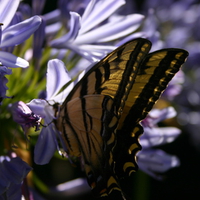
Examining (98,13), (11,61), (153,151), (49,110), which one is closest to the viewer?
(11,61)

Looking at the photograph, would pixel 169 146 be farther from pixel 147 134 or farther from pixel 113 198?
pixel 147 134

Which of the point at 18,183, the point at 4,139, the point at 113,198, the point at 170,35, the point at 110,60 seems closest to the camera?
the point at 110,60

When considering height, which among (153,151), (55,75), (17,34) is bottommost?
(153,151)

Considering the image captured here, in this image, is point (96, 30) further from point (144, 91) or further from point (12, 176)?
point (12, 176)

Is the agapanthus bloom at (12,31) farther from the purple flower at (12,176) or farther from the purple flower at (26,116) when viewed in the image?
the purple flower at (12,176)

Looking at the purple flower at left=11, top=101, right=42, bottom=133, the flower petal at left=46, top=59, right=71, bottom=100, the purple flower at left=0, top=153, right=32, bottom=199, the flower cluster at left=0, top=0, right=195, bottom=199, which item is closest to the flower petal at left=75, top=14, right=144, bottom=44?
the flower cluster at left=0, top=0, right=195, bottom=199

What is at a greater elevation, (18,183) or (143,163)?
(18,183)

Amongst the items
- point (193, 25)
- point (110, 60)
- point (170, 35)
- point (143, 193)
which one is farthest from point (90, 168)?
point (193, 25)

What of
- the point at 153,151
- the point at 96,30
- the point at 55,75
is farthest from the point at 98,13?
the point at 153,151
